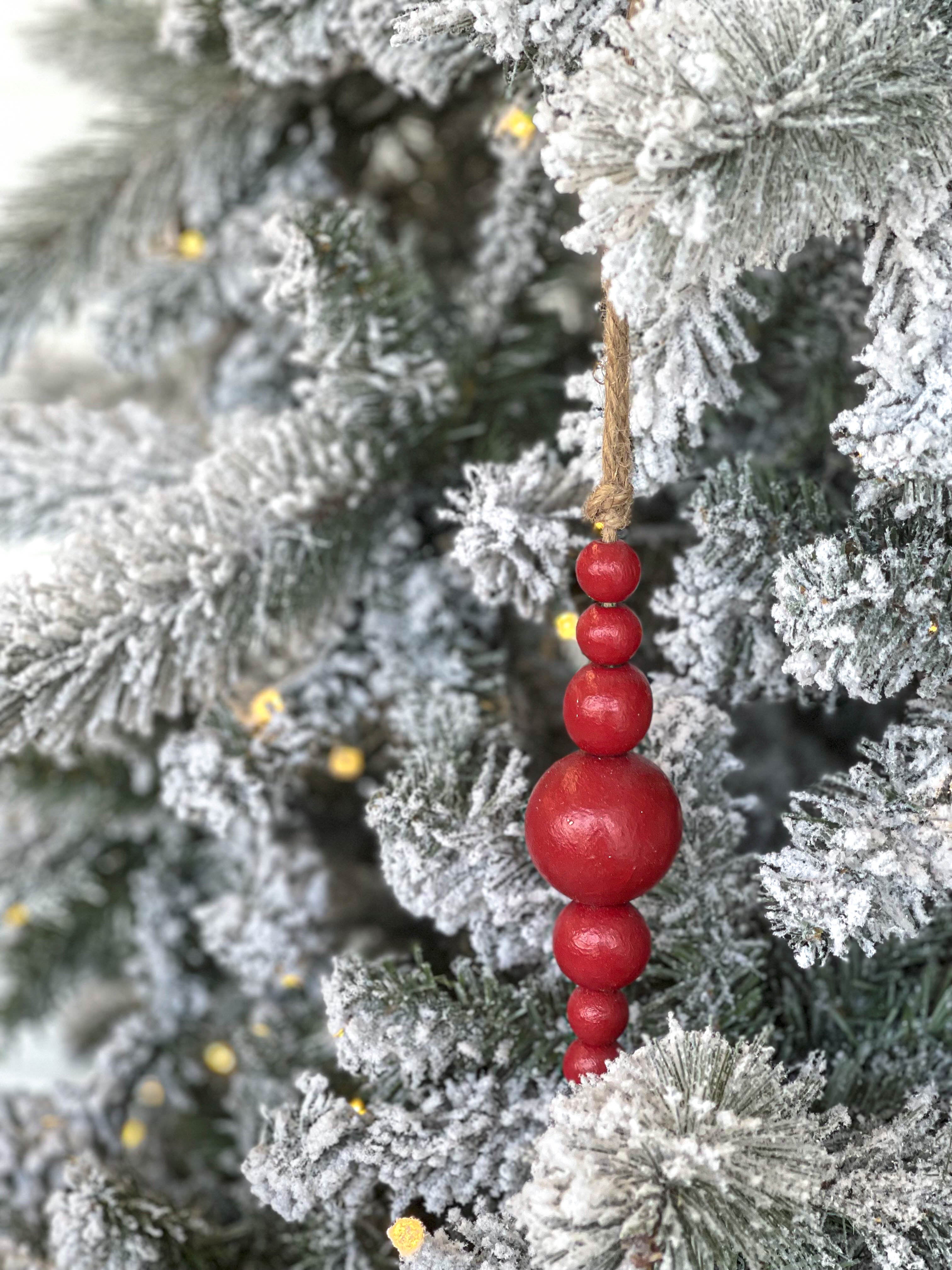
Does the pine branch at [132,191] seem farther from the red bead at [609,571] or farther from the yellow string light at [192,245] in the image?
the red bead at [609,571]

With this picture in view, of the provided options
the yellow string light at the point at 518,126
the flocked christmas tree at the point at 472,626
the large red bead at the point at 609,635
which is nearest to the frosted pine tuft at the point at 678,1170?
the flocked christmas tree at the point at 472,626

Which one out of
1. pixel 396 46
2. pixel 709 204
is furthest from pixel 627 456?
pixel 396 46

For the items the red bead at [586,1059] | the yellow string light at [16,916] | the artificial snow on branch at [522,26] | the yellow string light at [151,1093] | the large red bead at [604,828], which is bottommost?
the yellow string light at [151,1093]

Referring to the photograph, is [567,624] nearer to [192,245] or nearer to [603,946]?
[603,946]

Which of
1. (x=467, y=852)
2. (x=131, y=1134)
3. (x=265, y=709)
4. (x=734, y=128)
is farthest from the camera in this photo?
(x=131, y=1134)

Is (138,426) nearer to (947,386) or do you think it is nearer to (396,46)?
(396,46)

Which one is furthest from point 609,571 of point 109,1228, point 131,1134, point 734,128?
point 131,1134
